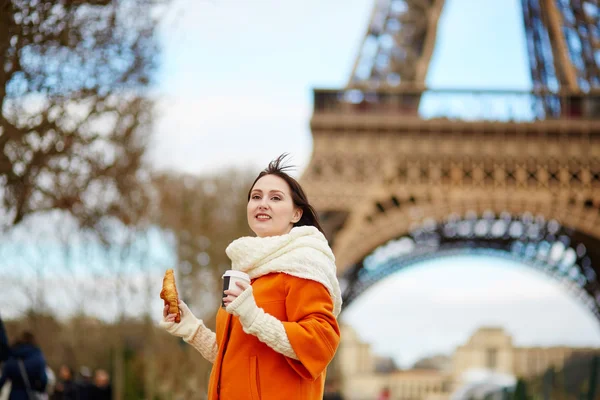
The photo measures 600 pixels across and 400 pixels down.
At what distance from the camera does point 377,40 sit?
24.4m

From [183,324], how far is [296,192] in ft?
2.19

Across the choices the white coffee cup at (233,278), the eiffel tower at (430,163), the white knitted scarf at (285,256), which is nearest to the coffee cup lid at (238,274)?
the white coffee cup at (233,278)

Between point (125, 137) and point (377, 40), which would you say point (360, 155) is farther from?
point (125, 137)

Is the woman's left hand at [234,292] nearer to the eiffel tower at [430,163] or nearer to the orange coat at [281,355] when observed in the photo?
the orange coat at [281,355]

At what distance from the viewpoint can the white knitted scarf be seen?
3279mm

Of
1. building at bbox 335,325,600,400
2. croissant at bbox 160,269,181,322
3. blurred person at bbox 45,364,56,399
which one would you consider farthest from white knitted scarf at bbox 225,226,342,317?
building at bbox 335,325,600,400

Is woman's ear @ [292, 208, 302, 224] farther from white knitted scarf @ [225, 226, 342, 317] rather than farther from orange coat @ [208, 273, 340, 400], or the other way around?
orange coat @ [208, 273, 340, 400]

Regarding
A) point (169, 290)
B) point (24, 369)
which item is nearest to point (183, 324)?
point (169, 290)

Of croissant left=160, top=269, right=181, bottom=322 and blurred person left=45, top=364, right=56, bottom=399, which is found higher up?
croissant left=160, top=269, right=181, bottom=322

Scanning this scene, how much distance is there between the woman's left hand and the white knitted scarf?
0.21 m

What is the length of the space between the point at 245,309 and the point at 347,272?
26.7 meters

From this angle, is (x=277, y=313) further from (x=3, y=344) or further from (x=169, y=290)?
(x=3, y=344)

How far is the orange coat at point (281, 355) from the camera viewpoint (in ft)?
10.4

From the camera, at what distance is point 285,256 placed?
3.30 metres
